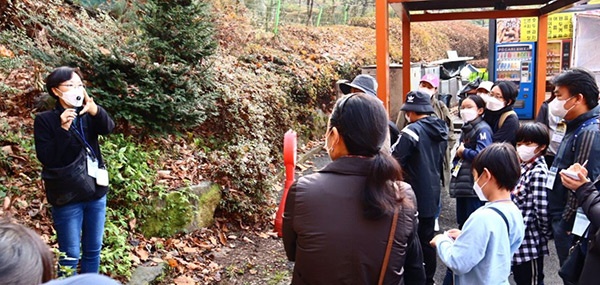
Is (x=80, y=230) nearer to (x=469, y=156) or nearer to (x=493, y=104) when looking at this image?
(x=469, y=156)

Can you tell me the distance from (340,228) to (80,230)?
99.6 inches

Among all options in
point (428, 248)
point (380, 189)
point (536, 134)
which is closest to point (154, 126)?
point (428, 248)

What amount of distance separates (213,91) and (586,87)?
4794 mm

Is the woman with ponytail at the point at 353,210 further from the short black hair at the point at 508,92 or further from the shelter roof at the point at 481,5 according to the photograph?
the shelter roof at the point at 481,5

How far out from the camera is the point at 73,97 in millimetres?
3496

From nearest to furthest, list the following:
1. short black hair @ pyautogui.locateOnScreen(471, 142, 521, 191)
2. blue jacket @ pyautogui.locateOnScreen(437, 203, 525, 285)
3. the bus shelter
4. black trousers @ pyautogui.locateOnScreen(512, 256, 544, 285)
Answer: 1. blue jacket @ pyautogui.locateOnScreen(437, 203, 525, 285)
2. short black hair @ pyautogui.locateOnScreen(471, 142, 521, 191)
3. black trousers @ pyautogui.locateOnScreen(512, 256, 544, 285)
4. the bus shelter

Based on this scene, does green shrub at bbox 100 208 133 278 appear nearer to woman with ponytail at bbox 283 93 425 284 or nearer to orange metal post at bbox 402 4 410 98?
woman with ponytail at bbox 283 93 425 284

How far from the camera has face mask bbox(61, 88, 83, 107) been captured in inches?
137

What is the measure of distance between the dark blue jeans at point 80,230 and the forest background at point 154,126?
29 centimetres

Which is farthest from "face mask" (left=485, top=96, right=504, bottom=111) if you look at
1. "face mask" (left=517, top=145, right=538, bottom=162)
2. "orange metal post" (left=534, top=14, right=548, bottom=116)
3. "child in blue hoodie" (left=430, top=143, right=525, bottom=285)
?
"orange metal post" (left=534, top=14, right=548, bottom=116)

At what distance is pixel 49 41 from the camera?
703 centimetres

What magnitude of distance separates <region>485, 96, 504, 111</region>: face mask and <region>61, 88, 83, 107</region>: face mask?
4.09 m

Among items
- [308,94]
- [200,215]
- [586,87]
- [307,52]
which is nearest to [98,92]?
[200,215]

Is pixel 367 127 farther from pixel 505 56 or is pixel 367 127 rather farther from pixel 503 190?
pixel 505 56
